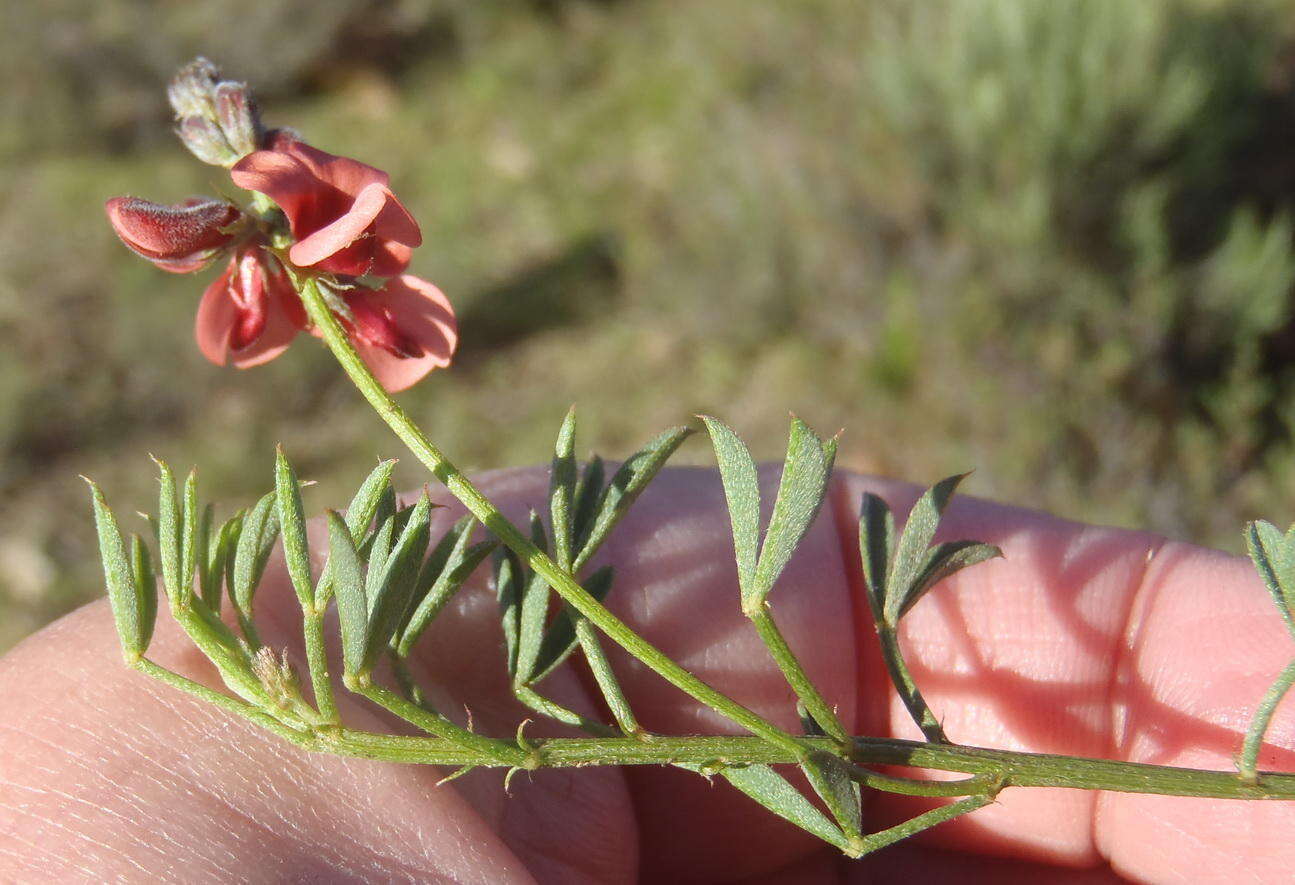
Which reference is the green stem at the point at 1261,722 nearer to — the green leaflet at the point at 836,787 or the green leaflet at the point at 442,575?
the green leaflet at the point at 836,787

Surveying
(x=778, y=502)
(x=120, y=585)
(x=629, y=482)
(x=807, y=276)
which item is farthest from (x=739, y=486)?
(x=807, y=276)

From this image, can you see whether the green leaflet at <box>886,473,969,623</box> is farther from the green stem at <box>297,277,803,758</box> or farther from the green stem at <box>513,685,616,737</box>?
the green stem at <box>513,685,616,737</box>

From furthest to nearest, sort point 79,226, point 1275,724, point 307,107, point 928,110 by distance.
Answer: point 307,107 < point 79,226 < point 928,110 < point 1275,724

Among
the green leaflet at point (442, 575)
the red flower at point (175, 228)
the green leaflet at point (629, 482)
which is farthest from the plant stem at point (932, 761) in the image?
the red flower at point (175, 228)

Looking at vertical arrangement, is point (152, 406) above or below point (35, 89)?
below

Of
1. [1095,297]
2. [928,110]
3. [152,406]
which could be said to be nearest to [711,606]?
[1095,297]

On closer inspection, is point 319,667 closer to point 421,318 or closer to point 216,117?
point 421,318

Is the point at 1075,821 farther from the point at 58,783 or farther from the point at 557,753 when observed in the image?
the point at 58,783
